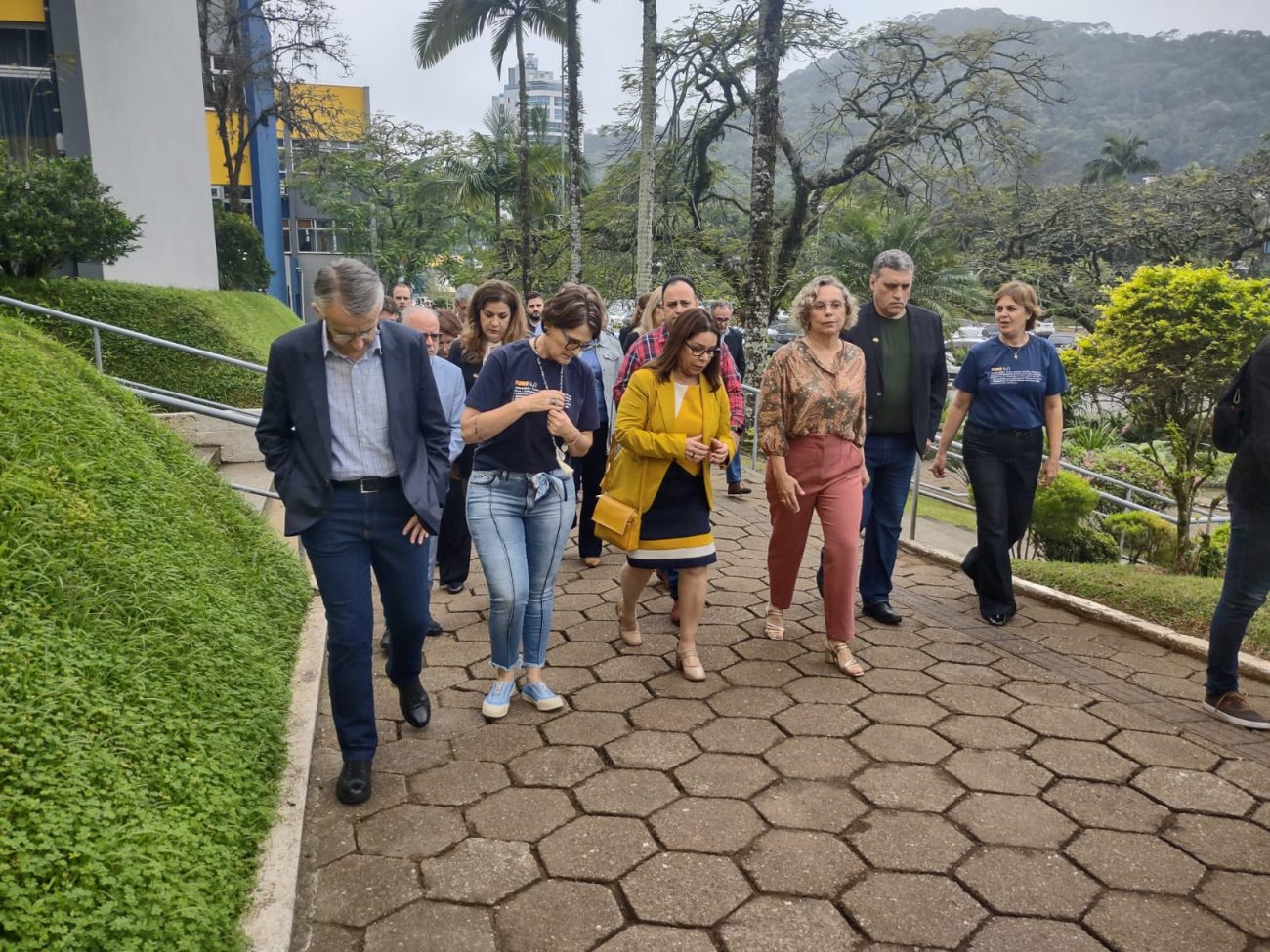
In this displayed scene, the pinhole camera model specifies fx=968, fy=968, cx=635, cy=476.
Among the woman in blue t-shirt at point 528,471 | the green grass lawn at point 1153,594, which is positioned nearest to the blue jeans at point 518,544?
the woman in blue t-shirt at point 528,471

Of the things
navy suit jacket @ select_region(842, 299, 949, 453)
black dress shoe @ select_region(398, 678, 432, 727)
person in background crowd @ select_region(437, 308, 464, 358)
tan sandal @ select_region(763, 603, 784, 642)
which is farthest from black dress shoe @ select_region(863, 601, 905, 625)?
person in background crowd @ select_region(437, 308, 464, 358)

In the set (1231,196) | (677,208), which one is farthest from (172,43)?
(1231,196)

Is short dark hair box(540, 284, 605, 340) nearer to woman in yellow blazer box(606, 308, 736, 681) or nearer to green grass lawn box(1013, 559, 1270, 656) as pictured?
woman in yellow blazer box(606, 308, 736, 681)

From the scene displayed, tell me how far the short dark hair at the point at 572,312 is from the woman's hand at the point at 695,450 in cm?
63

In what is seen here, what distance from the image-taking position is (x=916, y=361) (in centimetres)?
518

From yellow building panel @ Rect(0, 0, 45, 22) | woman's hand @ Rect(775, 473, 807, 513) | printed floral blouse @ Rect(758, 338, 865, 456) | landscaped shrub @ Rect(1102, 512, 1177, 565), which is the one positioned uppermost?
yellow building panel @ Rect(0, 0, 45, 22)

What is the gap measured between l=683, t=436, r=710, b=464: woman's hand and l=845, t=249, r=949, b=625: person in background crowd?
1.27 m

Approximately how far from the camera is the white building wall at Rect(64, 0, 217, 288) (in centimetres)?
1147

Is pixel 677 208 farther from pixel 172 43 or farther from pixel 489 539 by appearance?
pixel 489 539

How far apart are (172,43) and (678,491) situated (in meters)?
12.7

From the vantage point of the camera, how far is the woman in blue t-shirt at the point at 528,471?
13.0 ft

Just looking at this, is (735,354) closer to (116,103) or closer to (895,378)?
(895,378)

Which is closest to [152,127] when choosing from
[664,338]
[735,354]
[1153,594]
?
[735,354]

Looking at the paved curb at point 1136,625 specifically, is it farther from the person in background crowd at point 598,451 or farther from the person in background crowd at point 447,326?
the person in background crowd at point 447,326
